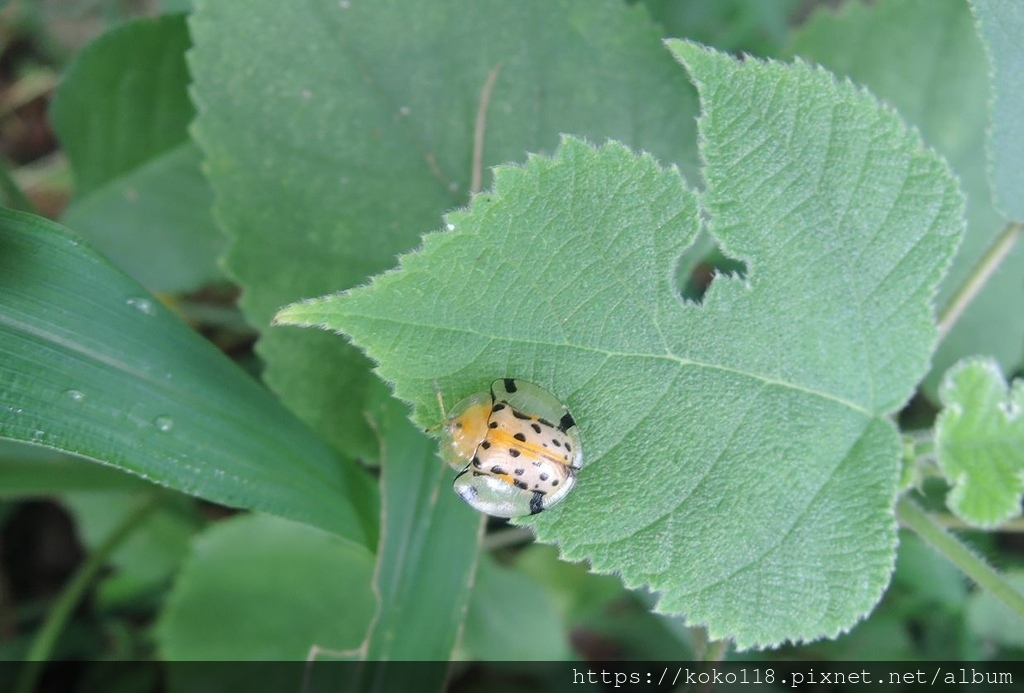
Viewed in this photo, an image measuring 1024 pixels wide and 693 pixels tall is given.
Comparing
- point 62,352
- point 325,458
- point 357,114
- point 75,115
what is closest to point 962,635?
point 325,458

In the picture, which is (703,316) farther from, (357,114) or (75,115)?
(75,115)

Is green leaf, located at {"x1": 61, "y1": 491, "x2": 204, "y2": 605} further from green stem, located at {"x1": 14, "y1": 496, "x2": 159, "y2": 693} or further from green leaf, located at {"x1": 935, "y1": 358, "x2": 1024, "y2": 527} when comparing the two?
green leaf, located at {"x1": 935, "y1": 358, "x2": 1024, "y2": 527}

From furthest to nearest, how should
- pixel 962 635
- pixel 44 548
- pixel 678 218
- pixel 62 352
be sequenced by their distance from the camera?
pixel 44 548
pixel 962 635
pixel 62 352
pixel 678 218

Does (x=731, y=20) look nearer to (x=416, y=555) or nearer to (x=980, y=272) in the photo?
(x=980, y=272)

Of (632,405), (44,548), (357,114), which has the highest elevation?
(357,114)

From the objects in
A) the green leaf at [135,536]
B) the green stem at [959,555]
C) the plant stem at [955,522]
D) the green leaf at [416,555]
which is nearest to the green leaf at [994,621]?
the plant stem at [955,522]

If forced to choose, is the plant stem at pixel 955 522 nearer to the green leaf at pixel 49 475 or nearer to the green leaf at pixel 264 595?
the green leaf at pixel 264 595

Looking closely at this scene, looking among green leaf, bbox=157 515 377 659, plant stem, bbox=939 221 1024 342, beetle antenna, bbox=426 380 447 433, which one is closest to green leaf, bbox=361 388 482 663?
beetle antenna, bbox=426 380 447 433

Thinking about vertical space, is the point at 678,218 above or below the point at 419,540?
above
